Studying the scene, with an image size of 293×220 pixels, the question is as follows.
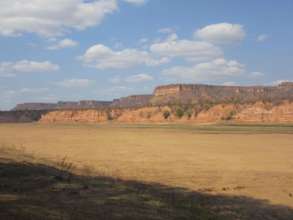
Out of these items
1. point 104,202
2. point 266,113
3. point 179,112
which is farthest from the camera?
point 179,112

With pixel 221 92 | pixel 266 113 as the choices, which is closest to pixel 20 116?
pixel 221 92

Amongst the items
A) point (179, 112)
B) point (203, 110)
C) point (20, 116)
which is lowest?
point (20, 116)

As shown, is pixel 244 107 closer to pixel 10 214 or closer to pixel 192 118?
pixel 192 118

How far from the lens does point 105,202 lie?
11383 millimetres

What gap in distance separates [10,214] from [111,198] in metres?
3.81

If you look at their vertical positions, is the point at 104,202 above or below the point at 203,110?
below

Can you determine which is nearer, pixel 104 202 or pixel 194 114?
pixel 104 202

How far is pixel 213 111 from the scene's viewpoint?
126625 millimetres

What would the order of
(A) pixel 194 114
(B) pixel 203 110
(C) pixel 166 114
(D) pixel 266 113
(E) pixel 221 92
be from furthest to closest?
1. (E) pixel 221 92
2. (C) pixel 166 114
3. (B) pixel 203 110
4. (A) pixel 194 114
5. (D) pixel 266 113

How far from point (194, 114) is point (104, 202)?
117 metres

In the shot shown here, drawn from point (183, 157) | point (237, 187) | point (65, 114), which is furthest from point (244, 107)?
point (237, 187)

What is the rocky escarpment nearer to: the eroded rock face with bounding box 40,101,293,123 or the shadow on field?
the eroded rock face with bounding box 40,101,293,123

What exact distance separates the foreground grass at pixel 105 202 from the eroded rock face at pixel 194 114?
96.6 m

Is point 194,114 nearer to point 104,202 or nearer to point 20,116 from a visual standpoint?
point 20,116
